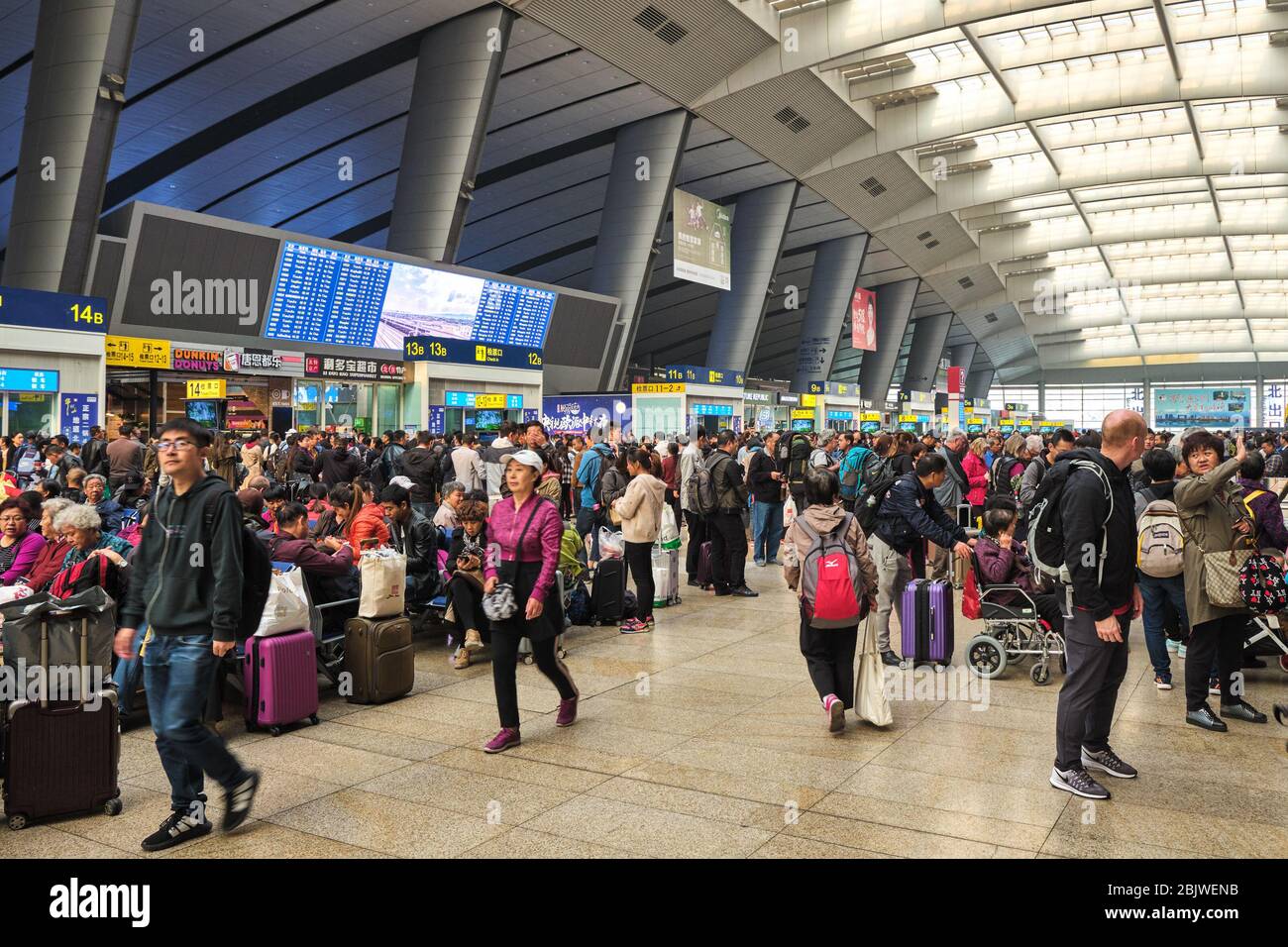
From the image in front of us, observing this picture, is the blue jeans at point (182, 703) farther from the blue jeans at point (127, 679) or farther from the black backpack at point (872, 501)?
the black backpack at point (872, 501)

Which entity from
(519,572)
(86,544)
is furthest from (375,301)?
(519,572)

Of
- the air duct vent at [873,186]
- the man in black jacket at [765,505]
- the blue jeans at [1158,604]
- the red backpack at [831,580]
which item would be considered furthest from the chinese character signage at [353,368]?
the air duct vent at [873,186]

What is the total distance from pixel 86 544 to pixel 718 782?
141 inches

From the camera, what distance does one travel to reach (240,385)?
17.6 metres

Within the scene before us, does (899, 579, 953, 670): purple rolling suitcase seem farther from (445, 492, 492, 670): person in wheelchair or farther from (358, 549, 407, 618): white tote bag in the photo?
(358, 549, 407, 618): white tote bag

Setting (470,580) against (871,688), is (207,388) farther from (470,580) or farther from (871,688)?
(871,688)

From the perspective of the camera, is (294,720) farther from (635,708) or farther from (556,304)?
(556,304)

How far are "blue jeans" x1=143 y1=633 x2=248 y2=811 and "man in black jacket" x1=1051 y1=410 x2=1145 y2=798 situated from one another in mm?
3466

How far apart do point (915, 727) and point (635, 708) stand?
159 cm

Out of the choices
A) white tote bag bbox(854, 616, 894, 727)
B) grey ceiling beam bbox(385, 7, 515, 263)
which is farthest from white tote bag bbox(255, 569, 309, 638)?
grey ceiling beam bbox(385, 7, 515, 263)

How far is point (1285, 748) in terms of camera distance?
15.5 feet

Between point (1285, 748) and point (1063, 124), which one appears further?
point (1063, 124)

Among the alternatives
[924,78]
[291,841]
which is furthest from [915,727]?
[924,78]

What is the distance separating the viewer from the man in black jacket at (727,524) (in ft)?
30.8
